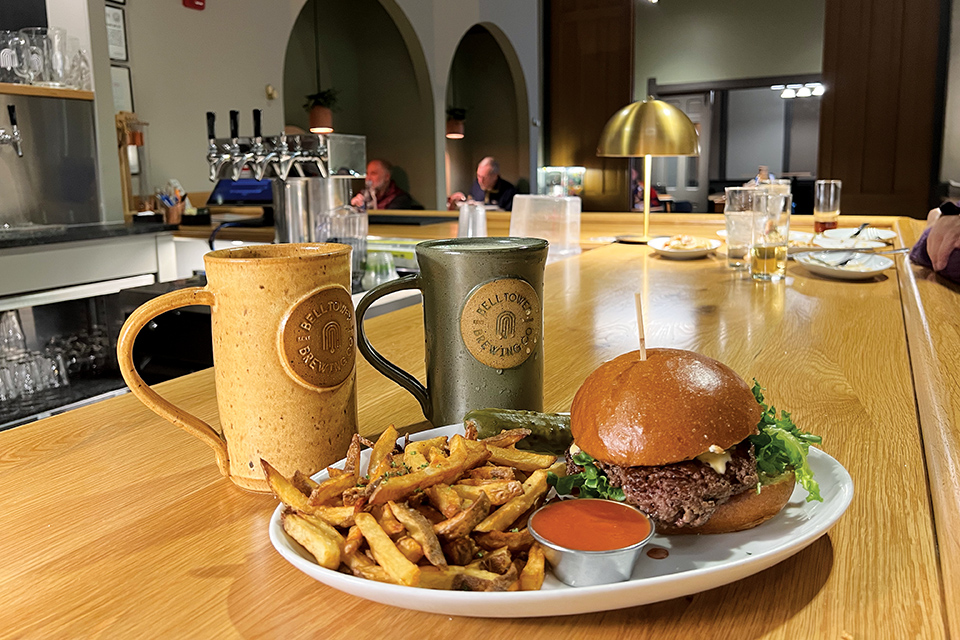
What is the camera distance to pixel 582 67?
31.1 ft

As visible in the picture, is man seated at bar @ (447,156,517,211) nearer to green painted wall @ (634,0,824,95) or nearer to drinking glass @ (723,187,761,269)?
green painted wall @ (634,0,824,95)

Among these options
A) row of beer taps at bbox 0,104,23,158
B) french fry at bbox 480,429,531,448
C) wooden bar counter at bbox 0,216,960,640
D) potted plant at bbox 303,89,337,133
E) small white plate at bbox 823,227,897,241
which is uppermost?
potted plant at bbox 303,89,337,133

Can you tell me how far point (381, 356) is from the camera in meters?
0.75

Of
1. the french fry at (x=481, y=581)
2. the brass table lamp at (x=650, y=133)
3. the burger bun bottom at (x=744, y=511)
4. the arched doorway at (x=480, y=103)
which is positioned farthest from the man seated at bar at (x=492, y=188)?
the french fry at (x=481, y=581)

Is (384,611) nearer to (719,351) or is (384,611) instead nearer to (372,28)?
(719,351)

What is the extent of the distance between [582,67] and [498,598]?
31.8 feet

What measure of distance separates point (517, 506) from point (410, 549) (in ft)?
0.29

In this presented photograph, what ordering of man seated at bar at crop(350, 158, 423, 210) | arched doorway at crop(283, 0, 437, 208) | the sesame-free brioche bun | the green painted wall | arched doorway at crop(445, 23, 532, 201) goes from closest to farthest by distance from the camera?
1. the sesame-free brioche bun
2. man seated at bar at crop(350, 158, 423, 210)
3. arched doorway at crop(283, 0, 437, 208)
4. the green painted wall
5. arched doorway at crop(445, 23, 532, 201)

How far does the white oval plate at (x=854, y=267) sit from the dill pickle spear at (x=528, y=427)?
1489mm

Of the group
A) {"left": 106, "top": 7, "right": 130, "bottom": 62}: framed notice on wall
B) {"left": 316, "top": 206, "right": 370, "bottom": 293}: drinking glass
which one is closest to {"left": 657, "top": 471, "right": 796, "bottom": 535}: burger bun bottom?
{"left": 316, "top": 206, "right": 370, "bottom": 293}: drinking glass

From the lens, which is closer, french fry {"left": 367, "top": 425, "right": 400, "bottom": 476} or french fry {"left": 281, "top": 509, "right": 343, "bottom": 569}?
french fry {"left": 281, "top": 509, "right": 343, "bottom": 569}

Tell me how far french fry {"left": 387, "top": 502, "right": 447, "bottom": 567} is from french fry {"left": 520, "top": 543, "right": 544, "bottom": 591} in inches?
2.0

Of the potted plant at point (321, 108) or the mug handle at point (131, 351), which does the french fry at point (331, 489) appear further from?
the potted plant at point (321, 108)

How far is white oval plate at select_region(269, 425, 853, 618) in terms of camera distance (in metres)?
0.45
